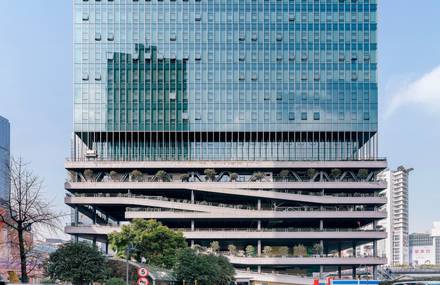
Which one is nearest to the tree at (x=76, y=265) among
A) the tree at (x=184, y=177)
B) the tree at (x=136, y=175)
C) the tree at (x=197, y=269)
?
the tree at (x=197, y=269)

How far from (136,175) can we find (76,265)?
67211 millimetres

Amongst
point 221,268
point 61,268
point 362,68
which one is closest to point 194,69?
point 362,68

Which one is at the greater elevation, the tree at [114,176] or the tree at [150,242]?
the tree at [114,176]

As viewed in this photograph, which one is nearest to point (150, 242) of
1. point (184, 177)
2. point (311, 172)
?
point (184, 177)

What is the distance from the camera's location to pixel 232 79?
128750mm

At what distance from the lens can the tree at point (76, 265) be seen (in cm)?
5750

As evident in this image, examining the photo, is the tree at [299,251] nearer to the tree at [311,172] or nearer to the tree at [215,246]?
the tree at [311,172]

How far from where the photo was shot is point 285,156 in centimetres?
12888

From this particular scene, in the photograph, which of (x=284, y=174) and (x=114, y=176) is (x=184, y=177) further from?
(x=284, y=174)

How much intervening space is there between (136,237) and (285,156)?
3464cm

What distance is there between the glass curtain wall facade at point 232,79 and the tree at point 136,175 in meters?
4.20

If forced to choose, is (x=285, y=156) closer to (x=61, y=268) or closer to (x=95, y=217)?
(x=95, y=217)

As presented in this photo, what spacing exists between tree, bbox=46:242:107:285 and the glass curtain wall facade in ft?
230

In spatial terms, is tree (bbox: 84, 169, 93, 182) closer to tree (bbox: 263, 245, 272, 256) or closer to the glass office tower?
the glass office tower
